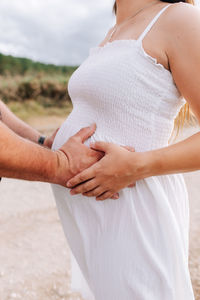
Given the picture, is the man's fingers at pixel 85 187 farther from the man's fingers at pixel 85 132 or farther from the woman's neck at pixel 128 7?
the woman's neck at pixel 128 7

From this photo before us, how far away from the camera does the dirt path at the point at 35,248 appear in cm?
299

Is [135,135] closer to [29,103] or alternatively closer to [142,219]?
[142,219]

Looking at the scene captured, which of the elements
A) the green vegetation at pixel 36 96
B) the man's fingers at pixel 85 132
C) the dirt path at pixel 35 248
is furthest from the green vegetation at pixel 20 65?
the man's fingers at pixel 85 132

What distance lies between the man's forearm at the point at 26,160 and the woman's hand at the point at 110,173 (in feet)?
0.28

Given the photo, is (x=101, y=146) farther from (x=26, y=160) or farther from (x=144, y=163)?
(x=26, y=160)

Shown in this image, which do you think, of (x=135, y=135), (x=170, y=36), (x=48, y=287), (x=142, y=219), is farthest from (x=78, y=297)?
(x=170, y=36)

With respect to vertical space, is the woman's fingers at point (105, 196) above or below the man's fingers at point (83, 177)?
below

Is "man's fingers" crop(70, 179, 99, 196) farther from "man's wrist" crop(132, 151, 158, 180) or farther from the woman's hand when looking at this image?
"man's wrist" crop(132, 151, 158, 180)

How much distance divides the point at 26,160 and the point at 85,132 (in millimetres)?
277

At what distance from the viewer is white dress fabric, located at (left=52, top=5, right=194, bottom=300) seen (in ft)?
4.04

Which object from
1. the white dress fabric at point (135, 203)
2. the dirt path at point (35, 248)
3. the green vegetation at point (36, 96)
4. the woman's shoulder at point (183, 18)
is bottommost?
the green vegetation at point (36, 96)

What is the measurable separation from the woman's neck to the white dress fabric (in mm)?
286

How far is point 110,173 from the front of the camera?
122 cm

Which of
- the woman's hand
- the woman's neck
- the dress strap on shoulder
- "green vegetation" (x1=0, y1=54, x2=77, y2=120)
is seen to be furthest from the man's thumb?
"green vegetation" (x1=0, y1=54, x2=77, y2=120)
